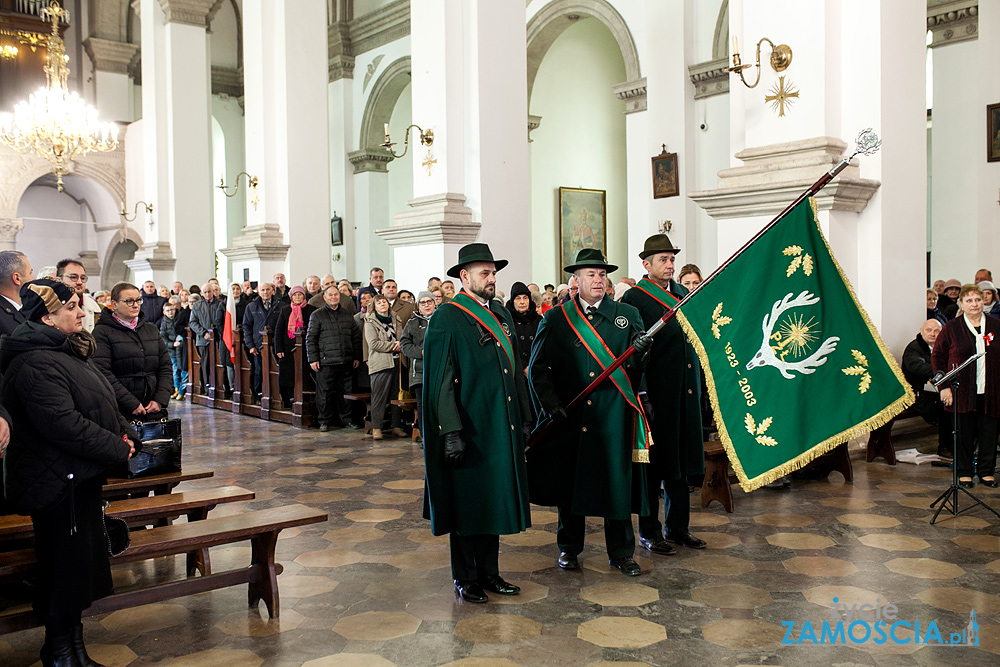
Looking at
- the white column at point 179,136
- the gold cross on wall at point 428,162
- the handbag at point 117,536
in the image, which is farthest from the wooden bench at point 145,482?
the white column at point 179,136

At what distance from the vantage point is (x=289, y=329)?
10.2 meters

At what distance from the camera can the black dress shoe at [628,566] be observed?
4441mm

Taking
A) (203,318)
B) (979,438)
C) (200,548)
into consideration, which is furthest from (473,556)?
(203,318)

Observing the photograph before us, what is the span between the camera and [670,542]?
4957 mm

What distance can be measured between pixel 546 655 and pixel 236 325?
9274 millimetres

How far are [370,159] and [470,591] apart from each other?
16.7m

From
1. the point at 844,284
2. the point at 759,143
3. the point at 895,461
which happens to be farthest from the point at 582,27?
the point at 844,284

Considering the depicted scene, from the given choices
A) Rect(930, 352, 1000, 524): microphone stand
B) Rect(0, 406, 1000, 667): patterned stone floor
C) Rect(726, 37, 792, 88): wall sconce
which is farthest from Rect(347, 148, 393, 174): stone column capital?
Rect(930, 352, 1000, 524): microphone stand

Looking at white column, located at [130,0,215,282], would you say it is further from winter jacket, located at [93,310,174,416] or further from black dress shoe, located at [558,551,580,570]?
black dress shoe, located at [558,551,580,570]

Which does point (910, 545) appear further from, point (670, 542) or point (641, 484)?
point (641, 484)

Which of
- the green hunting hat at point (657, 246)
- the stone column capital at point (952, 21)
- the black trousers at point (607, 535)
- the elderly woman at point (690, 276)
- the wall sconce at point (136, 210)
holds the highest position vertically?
the stone column capital at point (952, 21)

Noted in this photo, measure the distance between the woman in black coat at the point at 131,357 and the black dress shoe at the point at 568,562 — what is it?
111 inches

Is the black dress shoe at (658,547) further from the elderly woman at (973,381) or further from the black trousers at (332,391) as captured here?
the black trousers at (332,391)

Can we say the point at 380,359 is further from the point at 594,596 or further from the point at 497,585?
the point at 594,596
